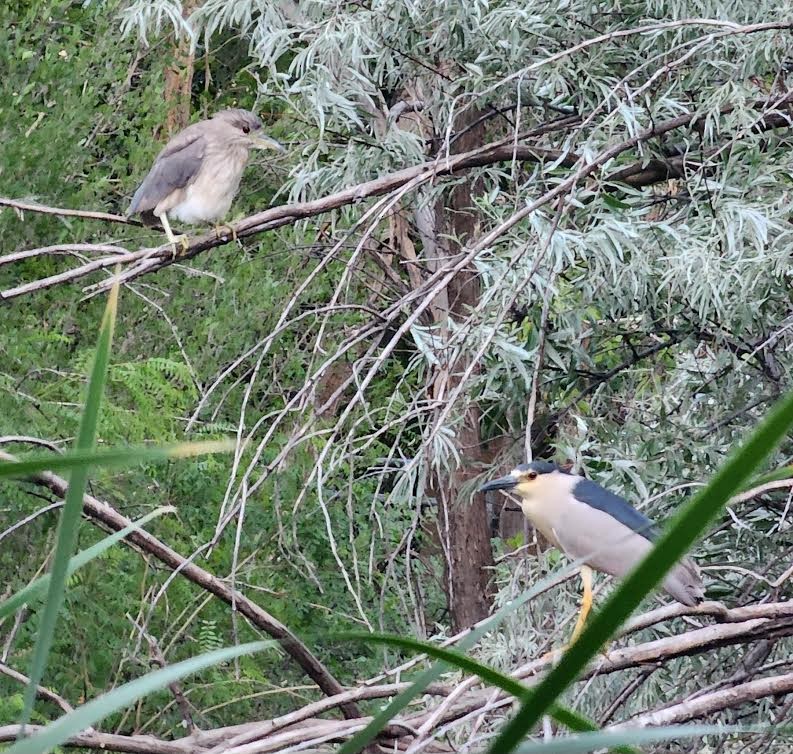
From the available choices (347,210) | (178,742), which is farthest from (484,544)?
(178,742)

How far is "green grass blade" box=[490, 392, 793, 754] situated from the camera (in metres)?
0.48

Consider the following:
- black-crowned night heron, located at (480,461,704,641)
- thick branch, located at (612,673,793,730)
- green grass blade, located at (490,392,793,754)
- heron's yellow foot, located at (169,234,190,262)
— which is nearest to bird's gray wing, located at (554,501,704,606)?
black-crowned night heron, located at (480,461,704,641)

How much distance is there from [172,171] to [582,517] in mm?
1689

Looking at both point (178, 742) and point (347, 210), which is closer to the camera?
point (178, 742)

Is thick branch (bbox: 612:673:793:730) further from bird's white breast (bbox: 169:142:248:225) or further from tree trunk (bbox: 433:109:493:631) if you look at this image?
tree trunk (bbox: 433:109:493:631)

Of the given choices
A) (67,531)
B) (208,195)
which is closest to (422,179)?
(208,195)

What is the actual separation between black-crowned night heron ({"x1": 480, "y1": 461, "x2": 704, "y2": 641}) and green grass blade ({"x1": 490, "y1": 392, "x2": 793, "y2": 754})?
1799 mm

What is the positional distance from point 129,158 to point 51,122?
0.74 metres

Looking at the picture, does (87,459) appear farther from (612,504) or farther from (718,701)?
(612,504)

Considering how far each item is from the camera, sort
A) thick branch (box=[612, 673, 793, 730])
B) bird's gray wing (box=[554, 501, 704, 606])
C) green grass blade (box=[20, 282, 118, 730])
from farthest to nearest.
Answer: bird's gray wing (box=[554, 501, 704, 606]) → thick branch (box=[612, 673, 793, 730]) → green grass blade (box=[20, 282, 118, 730])

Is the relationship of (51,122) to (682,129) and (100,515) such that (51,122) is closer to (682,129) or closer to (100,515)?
(682,129)

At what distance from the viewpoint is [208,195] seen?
3.68 meters

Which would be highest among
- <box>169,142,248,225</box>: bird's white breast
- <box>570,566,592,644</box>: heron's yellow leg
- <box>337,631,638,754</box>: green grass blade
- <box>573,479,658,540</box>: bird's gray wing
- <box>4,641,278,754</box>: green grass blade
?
<box>4,641,278,754</box>: green grass blade

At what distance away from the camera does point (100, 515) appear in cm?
180
